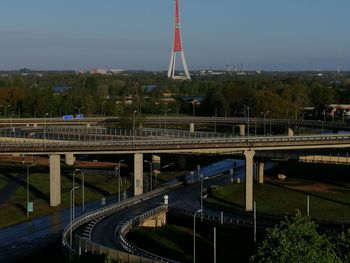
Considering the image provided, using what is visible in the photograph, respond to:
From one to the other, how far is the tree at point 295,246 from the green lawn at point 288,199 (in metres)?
34.1

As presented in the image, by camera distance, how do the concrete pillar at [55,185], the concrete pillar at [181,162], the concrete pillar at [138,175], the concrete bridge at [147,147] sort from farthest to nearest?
1. the concrete pillar at [181,162]
2. the concrete pillar at [138,175]
3. the concrete bridge at [147,147]
4. the concrete pillar at [55,185]

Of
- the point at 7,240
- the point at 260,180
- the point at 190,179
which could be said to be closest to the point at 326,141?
the point at 260,180

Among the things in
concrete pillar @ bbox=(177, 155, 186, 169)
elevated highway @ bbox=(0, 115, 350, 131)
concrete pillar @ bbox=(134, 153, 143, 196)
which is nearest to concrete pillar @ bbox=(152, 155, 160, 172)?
concrete pillar @ bbox=(177, 155, 186, 169)

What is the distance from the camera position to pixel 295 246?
1502 inches

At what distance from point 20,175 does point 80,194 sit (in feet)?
66.4

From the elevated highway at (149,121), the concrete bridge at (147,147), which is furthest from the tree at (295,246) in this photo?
the elevated highway at (149,121)

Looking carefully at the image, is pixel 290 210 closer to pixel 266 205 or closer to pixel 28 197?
pixel 266 205

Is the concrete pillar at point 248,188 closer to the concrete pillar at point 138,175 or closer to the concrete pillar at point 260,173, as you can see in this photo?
the concrete pillar at point 138,175

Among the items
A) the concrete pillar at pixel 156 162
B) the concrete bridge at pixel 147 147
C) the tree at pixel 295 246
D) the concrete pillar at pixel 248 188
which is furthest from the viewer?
the concrete pillar at pixel 156 162

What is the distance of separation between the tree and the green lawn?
112 ft

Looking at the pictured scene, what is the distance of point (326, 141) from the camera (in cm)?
9362

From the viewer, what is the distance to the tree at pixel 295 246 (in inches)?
1468

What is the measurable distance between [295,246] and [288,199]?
4977cm

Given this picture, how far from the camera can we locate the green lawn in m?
78.6
